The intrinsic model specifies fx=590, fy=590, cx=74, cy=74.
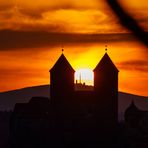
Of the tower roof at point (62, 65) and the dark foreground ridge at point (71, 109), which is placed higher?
the tower roof at point (62, 65)

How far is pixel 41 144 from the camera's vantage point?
6353 cm

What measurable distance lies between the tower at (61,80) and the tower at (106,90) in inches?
135

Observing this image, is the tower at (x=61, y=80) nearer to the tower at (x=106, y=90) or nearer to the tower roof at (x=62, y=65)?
the tower roof at (x=62, y=65)

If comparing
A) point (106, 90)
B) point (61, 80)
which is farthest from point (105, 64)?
point (61, 80)

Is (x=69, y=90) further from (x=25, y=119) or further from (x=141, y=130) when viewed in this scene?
(x=141, y=130)

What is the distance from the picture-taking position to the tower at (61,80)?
77.8 m

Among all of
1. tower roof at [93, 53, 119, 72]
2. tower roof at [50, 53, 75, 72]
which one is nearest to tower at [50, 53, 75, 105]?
tower roof at [50, 53, 75, 72]

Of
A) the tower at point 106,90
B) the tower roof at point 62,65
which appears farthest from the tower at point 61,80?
the tower at point 106,90

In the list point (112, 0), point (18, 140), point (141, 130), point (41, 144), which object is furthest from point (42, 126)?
point (112, 0)

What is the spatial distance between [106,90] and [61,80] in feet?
19.9

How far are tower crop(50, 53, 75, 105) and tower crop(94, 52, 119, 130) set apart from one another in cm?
342

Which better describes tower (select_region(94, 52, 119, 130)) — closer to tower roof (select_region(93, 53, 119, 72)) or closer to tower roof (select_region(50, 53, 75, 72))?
tower roof (select_region(93, 53, 119, 72))

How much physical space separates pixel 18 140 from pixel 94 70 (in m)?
15.0

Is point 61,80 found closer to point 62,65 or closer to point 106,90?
point 62,65
